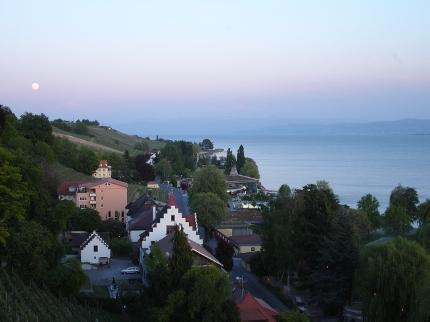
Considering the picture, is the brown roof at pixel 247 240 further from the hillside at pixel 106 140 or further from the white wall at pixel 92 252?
the hillside at pixel 106 140

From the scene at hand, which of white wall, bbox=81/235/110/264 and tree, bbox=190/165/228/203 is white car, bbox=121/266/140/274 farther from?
tree, bbox=190/165/228/203

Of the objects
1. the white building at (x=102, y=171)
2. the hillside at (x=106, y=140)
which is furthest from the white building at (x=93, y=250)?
the hillside at (x=106, y=140)

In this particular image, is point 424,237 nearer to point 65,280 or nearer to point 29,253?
point 65,280

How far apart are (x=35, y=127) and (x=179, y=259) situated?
36.8 m

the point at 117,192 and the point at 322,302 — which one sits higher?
the point at 117,192

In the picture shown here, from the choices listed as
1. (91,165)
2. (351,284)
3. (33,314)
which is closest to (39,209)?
(33,314)

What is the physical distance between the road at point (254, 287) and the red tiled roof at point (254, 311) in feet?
12.1

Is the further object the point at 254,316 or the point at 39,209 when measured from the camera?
the point at 39,209

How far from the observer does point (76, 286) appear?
891 inches

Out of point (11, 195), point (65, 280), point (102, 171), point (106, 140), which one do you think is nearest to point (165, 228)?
point (11, 195)

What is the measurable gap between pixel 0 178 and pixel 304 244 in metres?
11.9

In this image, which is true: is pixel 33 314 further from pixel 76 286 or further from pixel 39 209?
pixel 39 209

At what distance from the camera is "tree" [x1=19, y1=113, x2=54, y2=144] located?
53.2 metres

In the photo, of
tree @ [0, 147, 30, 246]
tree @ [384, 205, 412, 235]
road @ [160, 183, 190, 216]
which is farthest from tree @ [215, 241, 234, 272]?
road @ [160, 183, 190, 216]
